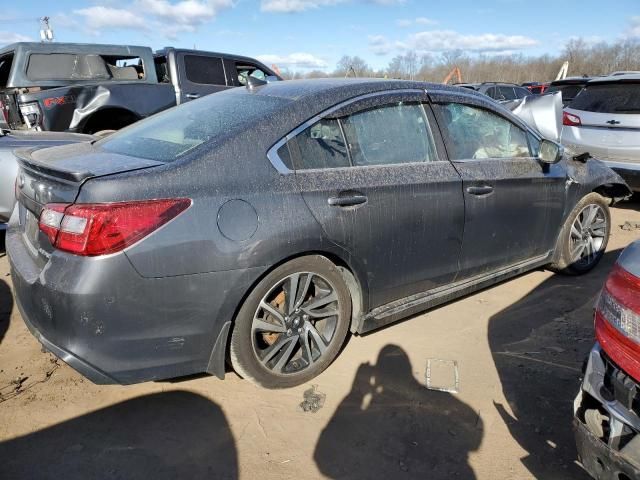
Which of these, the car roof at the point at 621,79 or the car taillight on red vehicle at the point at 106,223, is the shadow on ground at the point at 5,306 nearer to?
the car taillight on red vehicle at the point at 106,223

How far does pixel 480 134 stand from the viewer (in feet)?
11.7

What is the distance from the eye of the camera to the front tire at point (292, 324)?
2545 mm

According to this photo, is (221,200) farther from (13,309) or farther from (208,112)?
(13,309)

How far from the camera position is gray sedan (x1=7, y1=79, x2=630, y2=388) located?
220cm

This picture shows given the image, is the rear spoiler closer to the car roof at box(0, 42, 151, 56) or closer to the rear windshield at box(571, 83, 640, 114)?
the car roof at box(0, 42, 151, 56)

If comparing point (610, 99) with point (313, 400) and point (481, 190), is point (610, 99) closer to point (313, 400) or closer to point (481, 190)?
point (481, 190)

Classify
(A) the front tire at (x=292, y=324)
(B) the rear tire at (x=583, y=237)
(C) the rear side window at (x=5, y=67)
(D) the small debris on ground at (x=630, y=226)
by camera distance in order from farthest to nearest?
(C) the rear side window at (x=5, y=67)
(D) the small debris on ground at (x=630, y=226)
(B) the rear tire at (x=583, y=237)
(A) the front tire at (x=292, y=324)

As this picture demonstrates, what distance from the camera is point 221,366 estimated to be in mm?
2514

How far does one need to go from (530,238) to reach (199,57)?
657cm

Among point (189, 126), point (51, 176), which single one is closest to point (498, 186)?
point (189, 126)

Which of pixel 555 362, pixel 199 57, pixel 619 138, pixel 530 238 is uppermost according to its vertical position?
pixel 199 57

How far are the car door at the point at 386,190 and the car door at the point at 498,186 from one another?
137mm

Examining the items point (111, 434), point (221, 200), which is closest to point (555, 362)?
point (221, 200)

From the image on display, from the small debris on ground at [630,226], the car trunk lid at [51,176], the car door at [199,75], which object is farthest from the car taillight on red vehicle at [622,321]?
the car door at [199,75]
